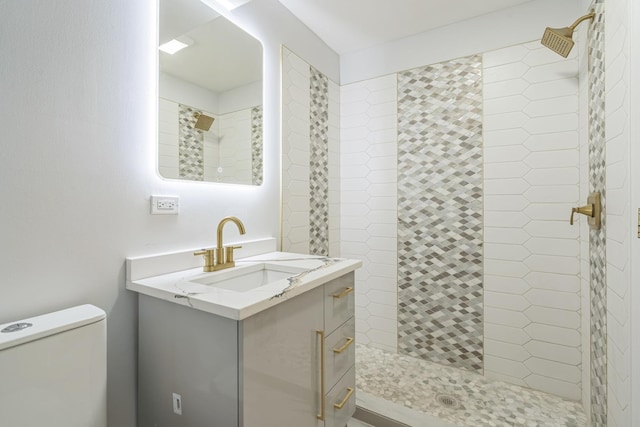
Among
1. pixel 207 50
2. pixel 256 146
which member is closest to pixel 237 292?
Result: pixel 256 146

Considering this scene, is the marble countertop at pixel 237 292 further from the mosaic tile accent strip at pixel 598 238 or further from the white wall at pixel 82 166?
the mosaic tile accent strip at pixel 598 238

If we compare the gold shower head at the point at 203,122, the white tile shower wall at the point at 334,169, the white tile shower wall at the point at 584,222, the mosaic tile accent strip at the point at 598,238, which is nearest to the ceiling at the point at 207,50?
the gold shower head at the point at 203,122

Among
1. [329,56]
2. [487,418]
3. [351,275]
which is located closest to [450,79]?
[329,56]

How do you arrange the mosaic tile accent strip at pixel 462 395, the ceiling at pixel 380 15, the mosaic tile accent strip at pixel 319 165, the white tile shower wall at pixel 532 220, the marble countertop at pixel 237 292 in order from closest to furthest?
the marble countertop at pixel 237 292
the mosaic tile accent strip at pixel 462 395
the white tile shower wall at pixel 532 220
the ceiling at pixel 380 15
the mosaic tile accent strip at pixel 319 165

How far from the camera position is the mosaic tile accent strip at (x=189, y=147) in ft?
4.30

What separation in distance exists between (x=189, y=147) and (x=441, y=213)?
168cm

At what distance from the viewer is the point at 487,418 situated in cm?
161

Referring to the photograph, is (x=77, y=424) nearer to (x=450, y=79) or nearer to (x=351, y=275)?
(x=351, y=275)

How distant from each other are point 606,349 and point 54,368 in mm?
2016

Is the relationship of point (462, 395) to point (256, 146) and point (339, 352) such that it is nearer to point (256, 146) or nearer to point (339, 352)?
point (339, 352)

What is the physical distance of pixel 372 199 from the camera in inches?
95.0

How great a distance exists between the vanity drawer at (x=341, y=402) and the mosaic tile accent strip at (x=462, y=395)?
19.8 inches

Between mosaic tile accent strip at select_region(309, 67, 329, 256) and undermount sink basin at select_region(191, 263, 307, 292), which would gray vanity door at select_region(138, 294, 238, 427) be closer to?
undermount sink basin at select_region(191, 263, 307, 292)

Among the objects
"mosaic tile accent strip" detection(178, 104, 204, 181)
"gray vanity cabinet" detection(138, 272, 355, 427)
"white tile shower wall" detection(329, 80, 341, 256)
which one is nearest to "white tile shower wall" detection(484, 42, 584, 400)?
"white tile shower wall" detection(329, 80, 341, 256)
